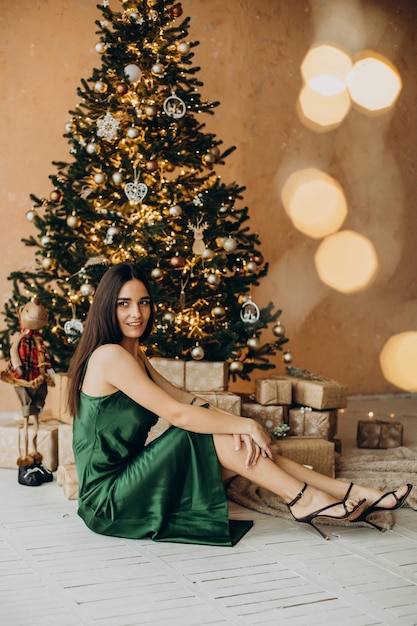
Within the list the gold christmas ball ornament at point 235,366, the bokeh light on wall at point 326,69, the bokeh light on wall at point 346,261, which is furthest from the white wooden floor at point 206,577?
the bokeh light on wall at point 326,69

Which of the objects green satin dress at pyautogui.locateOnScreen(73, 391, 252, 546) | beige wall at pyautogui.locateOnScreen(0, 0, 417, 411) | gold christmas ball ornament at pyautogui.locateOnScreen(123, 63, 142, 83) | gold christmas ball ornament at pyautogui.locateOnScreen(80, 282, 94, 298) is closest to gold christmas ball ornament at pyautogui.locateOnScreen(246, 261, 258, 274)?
gold christmas ball ornament at pyautogui.locateOnScreen(80, 282, 94, 298)

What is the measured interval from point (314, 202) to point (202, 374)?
2627 mm

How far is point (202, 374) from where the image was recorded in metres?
3.92

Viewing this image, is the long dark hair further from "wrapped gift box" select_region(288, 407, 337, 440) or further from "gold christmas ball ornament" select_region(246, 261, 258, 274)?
"wrapped gift box" select_region(288, 407, 337, 440)

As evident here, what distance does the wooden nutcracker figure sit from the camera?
357 centimetres

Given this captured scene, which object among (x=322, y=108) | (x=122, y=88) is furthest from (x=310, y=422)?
(x=322, y=108)

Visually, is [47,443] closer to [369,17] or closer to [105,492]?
[105,492]

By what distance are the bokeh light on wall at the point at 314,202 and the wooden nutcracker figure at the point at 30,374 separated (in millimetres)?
2893

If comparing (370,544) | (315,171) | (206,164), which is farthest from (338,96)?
(370,544)

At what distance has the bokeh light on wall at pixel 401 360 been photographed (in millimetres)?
6469

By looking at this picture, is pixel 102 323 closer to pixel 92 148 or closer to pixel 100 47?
pixel 92 148

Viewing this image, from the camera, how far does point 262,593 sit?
7.55 ft

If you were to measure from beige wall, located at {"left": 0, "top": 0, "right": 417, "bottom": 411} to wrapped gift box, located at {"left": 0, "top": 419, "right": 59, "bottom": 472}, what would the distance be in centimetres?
135

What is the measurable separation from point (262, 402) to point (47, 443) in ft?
3.75
